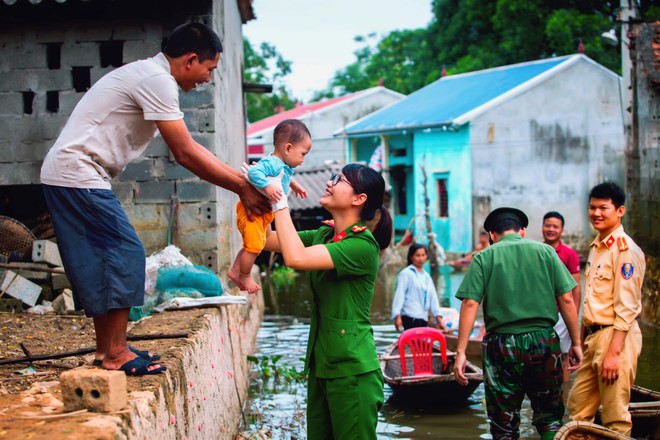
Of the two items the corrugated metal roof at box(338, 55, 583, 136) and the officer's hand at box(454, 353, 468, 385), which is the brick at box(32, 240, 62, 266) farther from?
the corrugated metal roof at box(338, 55, 583, 136)

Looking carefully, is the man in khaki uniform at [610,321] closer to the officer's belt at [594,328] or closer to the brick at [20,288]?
the officer's belt at [594,328]

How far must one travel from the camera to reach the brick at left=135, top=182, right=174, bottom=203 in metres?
9.11

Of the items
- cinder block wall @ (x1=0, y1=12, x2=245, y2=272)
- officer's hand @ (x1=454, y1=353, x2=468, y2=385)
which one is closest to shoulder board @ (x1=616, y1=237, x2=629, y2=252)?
officer's hand @ (x1=454, y1=353, x2=468, y2=385)

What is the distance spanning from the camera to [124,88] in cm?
442

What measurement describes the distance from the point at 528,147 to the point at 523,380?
20786mm

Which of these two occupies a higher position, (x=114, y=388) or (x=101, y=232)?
(x=101, y=232)

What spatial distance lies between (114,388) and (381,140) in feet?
88.2

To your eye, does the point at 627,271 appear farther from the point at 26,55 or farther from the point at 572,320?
the point at 26,55

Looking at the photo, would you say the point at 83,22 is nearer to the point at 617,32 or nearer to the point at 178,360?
the point at 178,360

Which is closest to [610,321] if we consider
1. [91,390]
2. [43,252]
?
[91,390]

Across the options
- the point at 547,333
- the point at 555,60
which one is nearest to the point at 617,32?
the point at 555,60

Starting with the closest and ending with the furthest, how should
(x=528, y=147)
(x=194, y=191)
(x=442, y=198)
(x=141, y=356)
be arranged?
(x=141, y=356)
(x=194, y=191)
(x=528, y=147)
(x=442, y=198)

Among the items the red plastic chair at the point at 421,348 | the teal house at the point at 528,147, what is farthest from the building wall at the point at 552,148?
the red plastic chair at the point at 421,348

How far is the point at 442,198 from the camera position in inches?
1081
